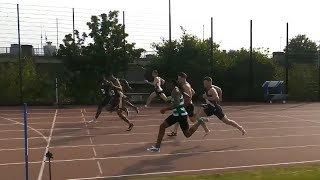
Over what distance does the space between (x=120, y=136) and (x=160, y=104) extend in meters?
12.6

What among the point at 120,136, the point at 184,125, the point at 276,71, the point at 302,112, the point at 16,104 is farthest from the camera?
the point at 276,71

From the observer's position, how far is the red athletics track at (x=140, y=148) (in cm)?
898

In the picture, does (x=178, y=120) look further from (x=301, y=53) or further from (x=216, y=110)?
(x=301, y=53)

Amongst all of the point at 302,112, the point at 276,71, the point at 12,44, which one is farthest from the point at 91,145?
the point at 276,71

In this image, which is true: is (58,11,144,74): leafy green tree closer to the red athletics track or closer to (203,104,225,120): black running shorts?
the red athletics track

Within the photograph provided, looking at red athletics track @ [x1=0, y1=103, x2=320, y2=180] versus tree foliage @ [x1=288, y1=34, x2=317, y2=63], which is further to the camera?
tree foliage @ [x1=288, y1=34, x2=317, y2=63]

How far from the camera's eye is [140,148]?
11328 millimetres

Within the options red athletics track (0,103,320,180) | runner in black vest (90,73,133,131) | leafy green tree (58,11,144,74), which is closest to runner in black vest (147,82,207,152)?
red athletics track (0,103,320,180)

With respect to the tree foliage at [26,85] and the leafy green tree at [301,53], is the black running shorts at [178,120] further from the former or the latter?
the leafy green tree at [301,53]

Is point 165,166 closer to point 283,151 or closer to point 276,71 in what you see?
point 283,151

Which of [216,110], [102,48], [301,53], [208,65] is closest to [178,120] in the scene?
[216,110]

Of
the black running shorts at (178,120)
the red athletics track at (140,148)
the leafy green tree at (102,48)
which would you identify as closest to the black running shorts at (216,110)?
the red athletics track at (140,148)

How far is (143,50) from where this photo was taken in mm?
26000

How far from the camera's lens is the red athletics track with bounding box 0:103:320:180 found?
8977 mm
